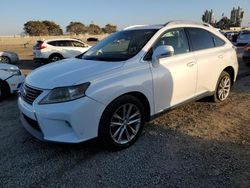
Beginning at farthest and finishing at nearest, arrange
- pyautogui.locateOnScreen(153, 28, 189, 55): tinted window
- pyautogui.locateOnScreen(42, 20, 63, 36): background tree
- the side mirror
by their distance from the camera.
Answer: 1. pyautogui.locateOnScreen(42, 20, 63, 36): background tree
2. pyautogui.locateOnScreen(153, 28, 189, 55): tinted window
3. the side mirror

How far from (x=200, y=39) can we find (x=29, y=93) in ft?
10.5

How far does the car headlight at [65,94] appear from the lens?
344 cm

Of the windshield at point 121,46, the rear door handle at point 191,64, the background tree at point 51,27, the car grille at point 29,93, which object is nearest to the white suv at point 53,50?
the windshield at point 121,46

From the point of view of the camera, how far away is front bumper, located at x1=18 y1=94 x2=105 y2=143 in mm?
3375

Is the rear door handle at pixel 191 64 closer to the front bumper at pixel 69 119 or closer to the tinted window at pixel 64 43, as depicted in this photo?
the front bumper at pixel 69 119

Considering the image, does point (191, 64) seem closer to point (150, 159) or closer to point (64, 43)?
point (150, 159)

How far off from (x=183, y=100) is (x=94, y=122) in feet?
6.24

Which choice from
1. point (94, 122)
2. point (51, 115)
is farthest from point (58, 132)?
point (94, 122)

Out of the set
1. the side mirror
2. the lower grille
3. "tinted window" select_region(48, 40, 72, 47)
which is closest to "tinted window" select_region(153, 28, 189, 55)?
the side mirror

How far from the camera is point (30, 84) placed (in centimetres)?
391

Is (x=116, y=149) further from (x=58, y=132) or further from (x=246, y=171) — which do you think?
(x=246, y=171)

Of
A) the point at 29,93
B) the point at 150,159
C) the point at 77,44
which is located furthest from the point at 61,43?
the point at 150,159

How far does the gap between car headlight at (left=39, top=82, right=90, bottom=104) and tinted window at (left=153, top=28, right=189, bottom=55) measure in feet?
5.22

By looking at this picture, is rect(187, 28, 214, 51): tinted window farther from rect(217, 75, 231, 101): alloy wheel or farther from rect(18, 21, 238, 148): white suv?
rect(217, 75, 231, 101): alloy wheel
